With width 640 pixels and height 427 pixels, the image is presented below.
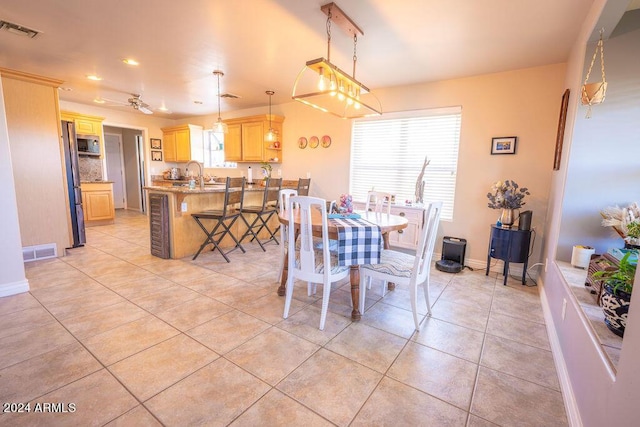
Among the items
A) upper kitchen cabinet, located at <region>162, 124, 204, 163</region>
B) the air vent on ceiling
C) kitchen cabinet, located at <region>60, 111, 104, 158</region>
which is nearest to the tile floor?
the air vent on ceiling

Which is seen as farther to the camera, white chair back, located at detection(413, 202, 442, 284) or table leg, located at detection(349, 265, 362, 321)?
table leg, located at detection(349, 265, 362, 321)

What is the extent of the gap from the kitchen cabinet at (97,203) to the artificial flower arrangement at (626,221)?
7480 mm

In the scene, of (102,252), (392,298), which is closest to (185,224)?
(102,252)

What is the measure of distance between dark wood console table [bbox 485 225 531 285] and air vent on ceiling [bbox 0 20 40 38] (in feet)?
17.1

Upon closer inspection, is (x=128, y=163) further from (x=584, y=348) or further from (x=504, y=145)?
(x=584, y=348)

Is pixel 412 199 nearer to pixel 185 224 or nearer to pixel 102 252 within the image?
pixel 185 224

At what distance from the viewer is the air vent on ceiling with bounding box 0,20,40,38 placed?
258 centimetres

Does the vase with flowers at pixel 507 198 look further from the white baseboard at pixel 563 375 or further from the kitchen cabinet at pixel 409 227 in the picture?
the white baseboard at pixel 563 375

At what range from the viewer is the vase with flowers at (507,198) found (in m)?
3.13

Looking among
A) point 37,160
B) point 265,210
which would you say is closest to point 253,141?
point 265,210

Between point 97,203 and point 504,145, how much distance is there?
282 inches

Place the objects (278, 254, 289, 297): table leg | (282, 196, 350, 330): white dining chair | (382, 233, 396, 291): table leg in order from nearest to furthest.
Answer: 1. (282, 196, 350, 330): white dining chair
2. (278, 254, 289, 297): table leg
3. (382, 233, 396, 291): table leg

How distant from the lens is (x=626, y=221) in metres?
1.85

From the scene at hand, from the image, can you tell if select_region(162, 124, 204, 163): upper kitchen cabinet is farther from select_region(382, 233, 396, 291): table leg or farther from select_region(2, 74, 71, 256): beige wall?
select_region(382, 233, 396, 291): table leg
